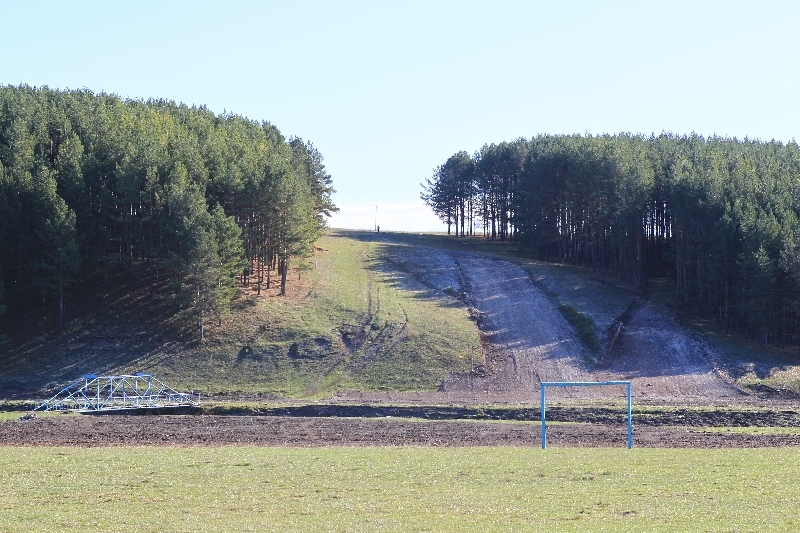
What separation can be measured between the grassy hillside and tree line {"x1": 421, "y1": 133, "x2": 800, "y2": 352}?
20587mm

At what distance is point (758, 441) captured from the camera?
117 ft

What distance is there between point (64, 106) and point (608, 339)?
56503 mm

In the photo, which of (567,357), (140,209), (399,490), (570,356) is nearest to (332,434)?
(399,490)

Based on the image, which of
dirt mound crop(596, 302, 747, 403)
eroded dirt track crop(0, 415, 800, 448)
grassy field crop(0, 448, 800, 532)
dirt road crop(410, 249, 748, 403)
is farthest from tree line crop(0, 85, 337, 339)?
grassy field crop(0, 448, 800, 532)

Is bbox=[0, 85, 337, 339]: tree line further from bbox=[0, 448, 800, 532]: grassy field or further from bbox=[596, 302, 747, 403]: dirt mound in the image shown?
bbox=[0, 448, 800, 532]: grassy field

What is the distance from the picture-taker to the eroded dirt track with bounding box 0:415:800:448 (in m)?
35.6

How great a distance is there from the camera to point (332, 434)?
3869cm

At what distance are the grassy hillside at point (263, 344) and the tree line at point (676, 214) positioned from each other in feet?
67.5

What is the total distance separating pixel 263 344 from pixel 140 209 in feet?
49.1

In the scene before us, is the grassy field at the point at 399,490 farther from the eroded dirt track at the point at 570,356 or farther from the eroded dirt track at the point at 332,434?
the eroded dirt track at the point at 570,356

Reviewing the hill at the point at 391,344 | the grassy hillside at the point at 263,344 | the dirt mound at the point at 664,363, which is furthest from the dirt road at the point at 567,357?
the grassy hillside at the point at 263,344

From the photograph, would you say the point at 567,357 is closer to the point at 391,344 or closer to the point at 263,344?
the point at 391,344

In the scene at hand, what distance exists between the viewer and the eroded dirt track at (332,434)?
35562 mm

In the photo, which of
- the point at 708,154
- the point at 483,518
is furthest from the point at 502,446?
the point at 708,154
